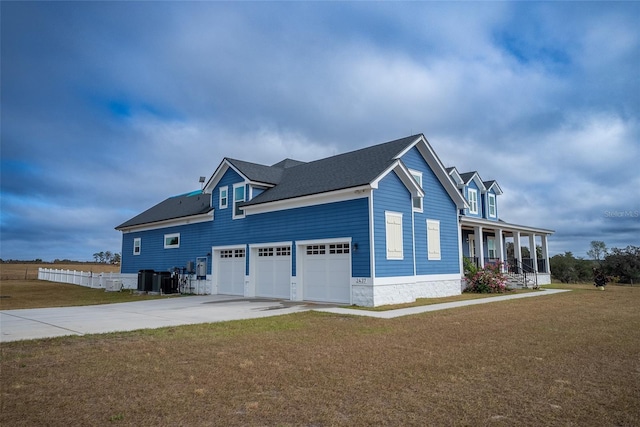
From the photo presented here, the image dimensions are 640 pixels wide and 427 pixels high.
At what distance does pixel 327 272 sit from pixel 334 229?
1.90 meters

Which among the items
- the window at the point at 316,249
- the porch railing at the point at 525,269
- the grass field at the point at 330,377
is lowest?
the grass field at the point at 330,377

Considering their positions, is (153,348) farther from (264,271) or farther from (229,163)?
(229,163)

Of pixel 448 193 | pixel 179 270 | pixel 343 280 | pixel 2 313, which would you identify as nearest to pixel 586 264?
pixel 448 193

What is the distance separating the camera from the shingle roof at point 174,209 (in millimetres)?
25670

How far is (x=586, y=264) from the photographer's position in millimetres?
43844

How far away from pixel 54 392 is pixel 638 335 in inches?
438

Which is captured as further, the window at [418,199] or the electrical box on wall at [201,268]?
the electrical box on wall at [201,268]

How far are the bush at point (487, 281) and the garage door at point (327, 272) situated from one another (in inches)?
357

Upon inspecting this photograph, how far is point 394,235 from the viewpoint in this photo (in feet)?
54.6

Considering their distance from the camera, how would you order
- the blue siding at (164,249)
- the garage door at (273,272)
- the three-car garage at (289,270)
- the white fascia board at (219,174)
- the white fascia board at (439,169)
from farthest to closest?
the blue siding at (164,249) < the white fascia board at (219,174) < the white fascia board at (439,169) < the garage door at (273,272) < the three-car garage at (289,270)

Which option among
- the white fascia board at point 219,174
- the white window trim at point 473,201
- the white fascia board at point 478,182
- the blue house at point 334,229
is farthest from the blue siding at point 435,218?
the white fascia board at point 219,174

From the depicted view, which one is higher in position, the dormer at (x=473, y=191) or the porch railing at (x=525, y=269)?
the dormer at (x=473, y=191)

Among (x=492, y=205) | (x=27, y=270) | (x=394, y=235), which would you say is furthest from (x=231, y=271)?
(x=27, y=270)

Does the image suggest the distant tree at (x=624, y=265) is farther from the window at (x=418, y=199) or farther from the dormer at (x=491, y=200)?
the window at (x=418, y=199)
